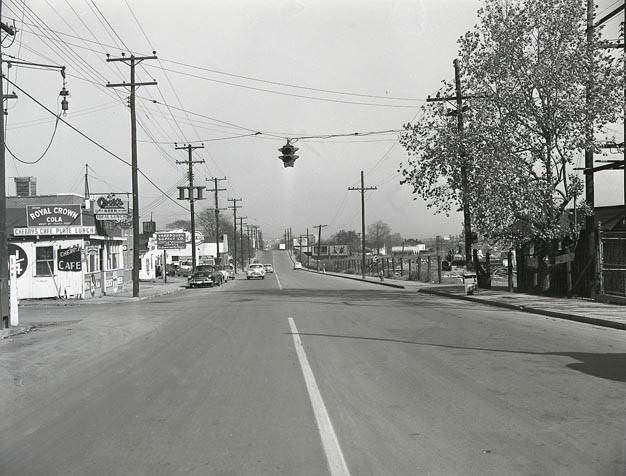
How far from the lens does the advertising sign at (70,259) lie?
3012cm

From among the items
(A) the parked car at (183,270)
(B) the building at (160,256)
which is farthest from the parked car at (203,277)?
(A) the parked car at (183,270)

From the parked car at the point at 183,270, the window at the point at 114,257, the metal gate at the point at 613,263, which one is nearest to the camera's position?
the metal gate at the point at 613,263

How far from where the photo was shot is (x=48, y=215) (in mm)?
29719

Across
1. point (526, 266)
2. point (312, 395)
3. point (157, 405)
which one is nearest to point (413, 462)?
point (312, 395)

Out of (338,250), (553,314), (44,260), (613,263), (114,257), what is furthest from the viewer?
(338,250)

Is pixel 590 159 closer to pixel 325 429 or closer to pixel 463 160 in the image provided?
pixel 463 160

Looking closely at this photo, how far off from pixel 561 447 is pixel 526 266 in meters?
23.4

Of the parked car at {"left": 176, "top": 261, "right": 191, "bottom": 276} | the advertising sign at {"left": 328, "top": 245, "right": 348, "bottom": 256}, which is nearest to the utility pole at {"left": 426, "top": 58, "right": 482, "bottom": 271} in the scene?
the parked car at {"left": 176, "top": 261, "right": 191, "bottom": 276}

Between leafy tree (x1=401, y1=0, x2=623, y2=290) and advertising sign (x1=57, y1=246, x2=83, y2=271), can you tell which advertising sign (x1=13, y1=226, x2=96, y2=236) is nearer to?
advertising sign (x1=57, y1=246, x2=83, y2=271)

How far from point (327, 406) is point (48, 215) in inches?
1019


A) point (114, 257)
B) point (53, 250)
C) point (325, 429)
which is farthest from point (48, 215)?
point (325, 429)

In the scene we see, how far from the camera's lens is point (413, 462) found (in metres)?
5.32

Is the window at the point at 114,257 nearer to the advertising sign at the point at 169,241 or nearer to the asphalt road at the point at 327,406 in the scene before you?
the advertising sign at the point at 169,241

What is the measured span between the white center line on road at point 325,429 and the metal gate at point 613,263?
13359 millimetres
